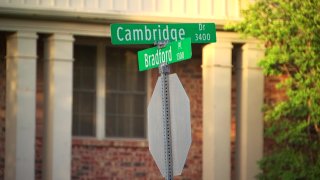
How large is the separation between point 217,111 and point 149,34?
19.9 feet

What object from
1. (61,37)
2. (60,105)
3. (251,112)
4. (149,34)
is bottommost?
(251,112)

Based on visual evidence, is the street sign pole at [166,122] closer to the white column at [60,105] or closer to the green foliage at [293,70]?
the green foliage at [293,70]

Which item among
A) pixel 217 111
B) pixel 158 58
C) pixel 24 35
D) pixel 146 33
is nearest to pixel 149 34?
pixel 146 33

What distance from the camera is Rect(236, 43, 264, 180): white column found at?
1518cm

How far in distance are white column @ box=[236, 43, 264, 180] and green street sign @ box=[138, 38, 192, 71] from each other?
20.2 feet

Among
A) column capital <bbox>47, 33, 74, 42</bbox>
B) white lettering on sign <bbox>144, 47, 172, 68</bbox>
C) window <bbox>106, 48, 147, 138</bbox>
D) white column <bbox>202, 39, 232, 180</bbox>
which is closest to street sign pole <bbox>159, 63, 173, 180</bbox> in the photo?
white lettering on sign <bbox>144, 47, 172, 68</bbox>

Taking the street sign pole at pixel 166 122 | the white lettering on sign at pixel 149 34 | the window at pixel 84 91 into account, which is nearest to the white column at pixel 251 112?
the window at pixel 84 91

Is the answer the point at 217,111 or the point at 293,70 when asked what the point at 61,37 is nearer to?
the point at 217,111

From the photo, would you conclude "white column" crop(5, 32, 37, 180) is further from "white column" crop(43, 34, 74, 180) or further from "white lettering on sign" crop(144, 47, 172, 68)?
"white lettering on sign" crop(144, 47, 172, 68)

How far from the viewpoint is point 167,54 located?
888cm

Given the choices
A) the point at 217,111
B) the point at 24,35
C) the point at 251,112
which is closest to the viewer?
the point at 24,35

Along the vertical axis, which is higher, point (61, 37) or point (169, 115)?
point (61, 37)

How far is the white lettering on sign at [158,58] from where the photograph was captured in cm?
886

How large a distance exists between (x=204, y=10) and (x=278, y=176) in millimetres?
2899
